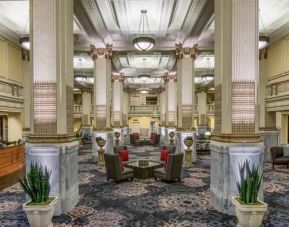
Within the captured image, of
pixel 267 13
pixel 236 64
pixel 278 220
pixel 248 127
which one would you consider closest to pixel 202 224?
pixel 278 220

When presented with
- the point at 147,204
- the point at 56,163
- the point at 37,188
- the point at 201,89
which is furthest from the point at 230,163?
the point at 201,89

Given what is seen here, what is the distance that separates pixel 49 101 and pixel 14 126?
7508mm

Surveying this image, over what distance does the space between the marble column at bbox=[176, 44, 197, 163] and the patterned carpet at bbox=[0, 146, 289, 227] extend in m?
2.70

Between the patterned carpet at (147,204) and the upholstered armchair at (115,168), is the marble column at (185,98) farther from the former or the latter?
the upholstered armchair at (115,168)

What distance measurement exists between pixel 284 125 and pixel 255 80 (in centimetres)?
901

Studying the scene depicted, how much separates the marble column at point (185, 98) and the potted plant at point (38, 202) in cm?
714

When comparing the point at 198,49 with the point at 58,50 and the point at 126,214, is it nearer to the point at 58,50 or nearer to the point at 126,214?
the point at 58,50

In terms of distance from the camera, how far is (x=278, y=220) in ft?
14.4

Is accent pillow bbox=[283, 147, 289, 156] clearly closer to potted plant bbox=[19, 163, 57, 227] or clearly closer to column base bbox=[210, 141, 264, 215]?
column base bbox=[210, 141, 264, 215]

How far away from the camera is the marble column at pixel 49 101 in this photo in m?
4.63

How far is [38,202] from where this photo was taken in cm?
376

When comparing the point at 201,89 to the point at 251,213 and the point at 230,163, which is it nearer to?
the point at 230,163

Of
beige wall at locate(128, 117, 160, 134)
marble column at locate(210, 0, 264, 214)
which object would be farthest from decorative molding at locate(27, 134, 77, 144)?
beige wall at locate(128, 117, 160, 134)

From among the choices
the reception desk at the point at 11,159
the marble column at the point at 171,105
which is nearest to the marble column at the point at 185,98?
the marble column at the point at 171,105
